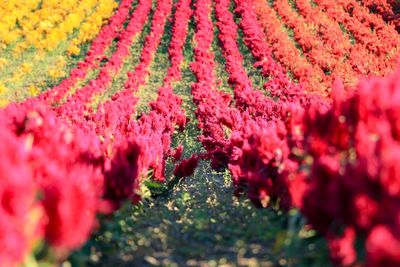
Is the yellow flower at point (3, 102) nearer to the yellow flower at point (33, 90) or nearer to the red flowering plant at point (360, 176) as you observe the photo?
the yellow flower at point (33, 90)

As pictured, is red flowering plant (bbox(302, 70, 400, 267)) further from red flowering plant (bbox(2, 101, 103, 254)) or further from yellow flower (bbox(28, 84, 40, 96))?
yellow flower (bbox(28, 84, 40, 96))

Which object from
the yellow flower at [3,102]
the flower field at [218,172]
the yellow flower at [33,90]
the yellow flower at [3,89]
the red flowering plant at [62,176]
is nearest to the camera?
the red flowering plant at [62,176]

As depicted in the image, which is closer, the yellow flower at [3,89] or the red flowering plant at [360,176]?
the red flowering plant at [360,176]

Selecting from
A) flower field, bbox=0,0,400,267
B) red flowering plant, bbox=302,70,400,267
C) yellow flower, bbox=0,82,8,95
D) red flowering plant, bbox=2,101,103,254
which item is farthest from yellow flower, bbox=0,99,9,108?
red flowering plant, bbox=302,70,400,267

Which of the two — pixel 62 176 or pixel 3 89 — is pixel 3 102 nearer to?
pixel 3 89

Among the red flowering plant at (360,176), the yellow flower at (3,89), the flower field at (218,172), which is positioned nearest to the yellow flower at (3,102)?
the flower field at (218,172)

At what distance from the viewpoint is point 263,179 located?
14.4 feet

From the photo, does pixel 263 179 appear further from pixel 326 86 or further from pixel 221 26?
pixel 221 26

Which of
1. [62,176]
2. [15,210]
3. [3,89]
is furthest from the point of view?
[3,89]

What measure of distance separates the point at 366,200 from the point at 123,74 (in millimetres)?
15035

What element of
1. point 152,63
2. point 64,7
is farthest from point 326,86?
point 64,7

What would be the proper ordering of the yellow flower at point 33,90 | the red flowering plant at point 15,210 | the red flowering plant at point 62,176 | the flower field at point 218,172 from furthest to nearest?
the yellow flower at point 33,90, the flower field at point 218,172, the red flowering plant at point 62,176, the red flowering plant at point 15,210

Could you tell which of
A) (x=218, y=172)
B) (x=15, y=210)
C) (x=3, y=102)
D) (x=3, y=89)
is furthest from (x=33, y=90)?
(x=15, y=210)

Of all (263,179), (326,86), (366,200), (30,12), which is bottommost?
(30,12)
